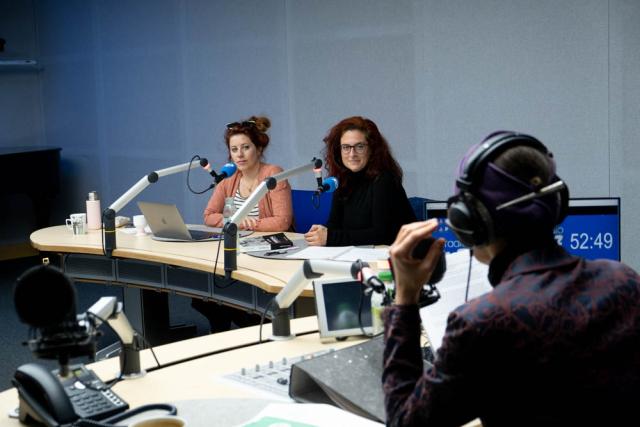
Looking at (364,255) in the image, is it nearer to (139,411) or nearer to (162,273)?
(162,273)

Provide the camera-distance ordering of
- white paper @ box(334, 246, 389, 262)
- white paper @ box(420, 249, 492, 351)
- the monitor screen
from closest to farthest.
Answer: white paper @ box(420, 249, 492, 351)
the monitor screen
white paper @ box(334, 246, 389, 262)

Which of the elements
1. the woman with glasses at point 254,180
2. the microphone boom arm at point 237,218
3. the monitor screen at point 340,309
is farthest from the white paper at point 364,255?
the monitor screen at point 340,309

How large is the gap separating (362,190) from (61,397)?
8.33 feet

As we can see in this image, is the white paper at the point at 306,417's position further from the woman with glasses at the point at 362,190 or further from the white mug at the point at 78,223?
the white mug at the point at 78,223

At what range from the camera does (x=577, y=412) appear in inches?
50.5

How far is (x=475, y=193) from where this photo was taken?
1.38 m

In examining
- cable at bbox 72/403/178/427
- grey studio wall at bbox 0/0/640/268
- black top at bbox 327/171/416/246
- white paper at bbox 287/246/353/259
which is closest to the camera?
cable at bbox 72/403/178/427

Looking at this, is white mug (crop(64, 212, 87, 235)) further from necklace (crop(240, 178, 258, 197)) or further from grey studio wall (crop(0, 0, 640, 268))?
grey studio wall (crop(0, 0, 640, 268))

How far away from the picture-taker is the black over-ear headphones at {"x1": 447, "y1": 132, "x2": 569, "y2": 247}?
4.46 feet

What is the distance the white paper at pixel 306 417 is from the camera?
5.34 ft

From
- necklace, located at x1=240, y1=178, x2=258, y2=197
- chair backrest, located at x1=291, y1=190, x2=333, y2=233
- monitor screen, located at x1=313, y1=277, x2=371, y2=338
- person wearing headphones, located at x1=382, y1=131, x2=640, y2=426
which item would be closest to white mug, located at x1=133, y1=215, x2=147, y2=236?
necklace, located at x1=240, y1=178, x2=258, y2=197

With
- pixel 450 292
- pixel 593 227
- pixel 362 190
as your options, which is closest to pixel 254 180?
pixel 362 190

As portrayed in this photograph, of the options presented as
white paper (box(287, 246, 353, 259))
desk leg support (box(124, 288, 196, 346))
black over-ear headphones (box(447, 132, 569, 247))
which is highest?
black over-ear headphones (box(447, 132, 569, 247))

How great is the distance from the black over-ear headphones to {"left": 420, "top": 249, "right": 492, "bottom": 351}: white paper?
2.20 ft
